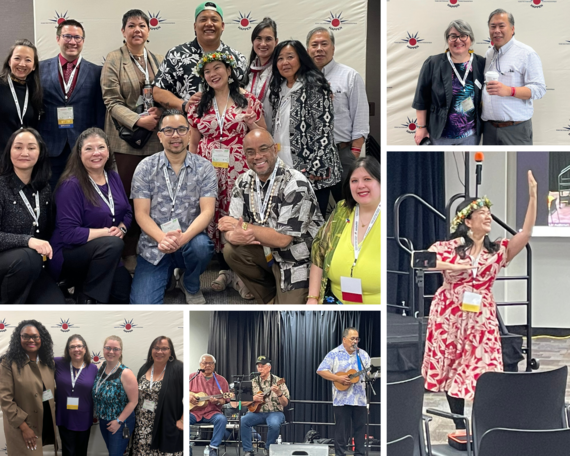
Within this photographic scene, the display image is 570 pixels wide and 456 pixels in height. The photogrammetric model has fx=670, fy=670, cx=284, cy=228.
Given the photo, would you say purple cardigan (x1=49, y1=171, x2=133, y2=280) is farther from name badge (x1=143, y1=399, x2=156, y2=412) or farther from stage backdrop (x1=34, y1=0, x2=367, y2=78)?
stage backdrop (x1=34, y1=0, x2=367, y2=78)

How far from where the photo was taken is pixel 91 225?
2.72 metres

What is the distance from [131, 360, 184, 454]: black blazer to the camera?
7.86 ft

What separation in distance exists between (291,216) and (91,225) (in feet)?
2.67

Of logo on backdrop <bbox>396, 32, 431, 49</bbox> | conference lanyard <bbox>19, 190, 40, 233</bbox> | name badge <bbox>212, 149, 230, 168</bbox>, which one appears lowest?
conference lanyard <bbox>19, 190, 40, 233</bbox>

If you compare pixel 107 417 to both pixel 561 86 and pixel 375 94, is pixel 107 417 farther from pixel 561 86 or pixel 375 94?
pixel 375 94

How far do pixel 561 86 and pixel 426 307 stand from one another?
0.87 metres

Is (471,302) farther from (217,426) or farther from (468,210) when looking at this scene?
(217,426)

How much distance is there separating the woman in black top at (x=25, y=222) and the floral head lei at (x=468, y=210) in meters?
1.51

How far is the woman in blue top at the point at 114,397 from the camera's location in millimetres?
2418

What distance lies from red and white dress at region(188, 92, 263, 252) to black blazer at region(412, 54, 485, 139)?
2.75ft

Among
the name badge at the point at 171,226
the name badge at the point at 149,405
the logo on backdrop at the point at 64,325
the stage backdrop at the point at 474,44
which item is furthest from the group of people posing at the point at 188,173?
the name badge at the point at 149,405

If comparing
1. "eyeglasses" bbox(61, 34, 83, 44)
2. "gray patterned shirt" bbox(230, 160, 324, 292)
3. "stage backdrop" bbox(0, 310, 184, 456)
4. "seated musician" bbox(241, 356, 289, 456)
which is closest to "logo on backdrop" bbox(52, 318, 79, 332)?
"stage backdrop" bbox(0, 310, 184, 456)

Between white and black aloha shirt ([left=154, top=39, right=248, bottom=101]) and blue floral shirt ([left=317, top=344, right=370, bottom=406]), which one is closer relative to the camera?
blue floral shirt ([left=317, top=344, right=370, bottom=406])

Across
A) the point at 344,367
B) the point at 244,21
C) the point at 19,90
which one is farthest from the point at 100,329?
the point at 244,21
